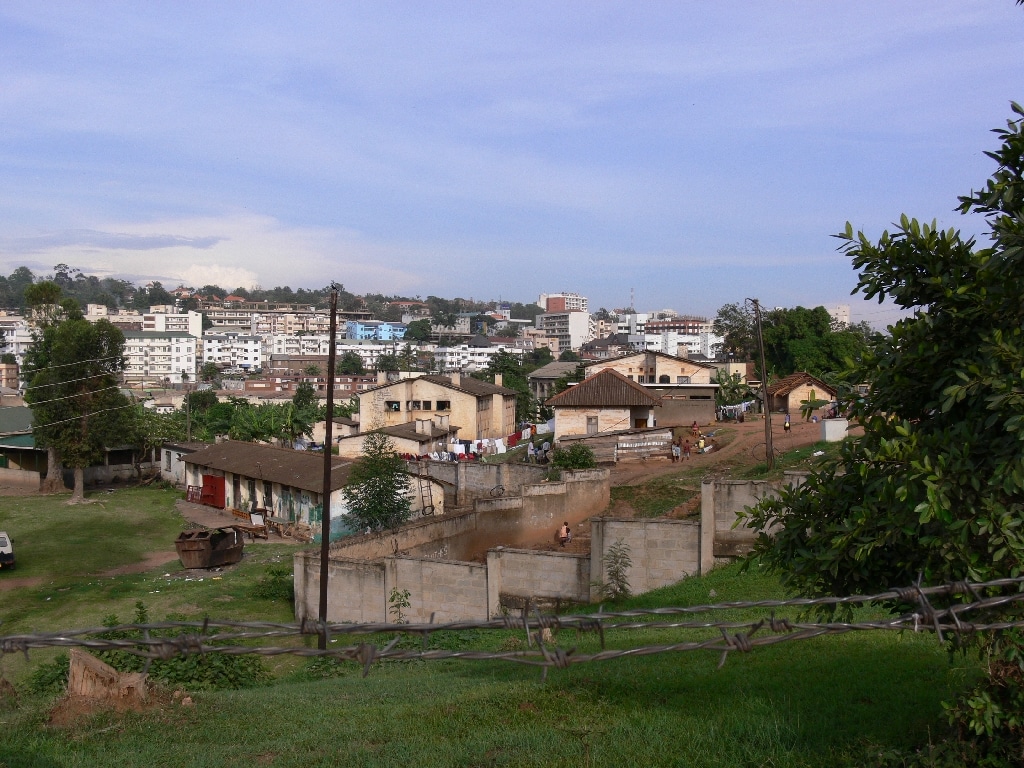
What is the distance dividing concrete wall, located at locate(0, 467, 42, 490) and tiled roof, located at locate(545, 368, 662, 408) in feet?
88.5

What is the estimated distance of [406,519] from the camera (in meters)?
25.3

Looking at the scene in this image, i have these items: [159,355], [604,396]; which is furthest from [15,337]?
[604,396]

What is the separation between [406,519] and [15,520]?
60.3 feet

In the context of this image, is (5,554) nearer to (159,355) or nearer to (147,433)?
(147,433)

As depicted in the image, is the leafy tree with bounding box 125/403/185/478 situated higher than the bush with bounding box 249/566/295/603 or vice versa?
the leafy tree with bounding box 125/403/185/478

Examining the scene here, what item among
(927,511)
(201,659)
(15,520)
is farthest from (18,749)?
(15,520)

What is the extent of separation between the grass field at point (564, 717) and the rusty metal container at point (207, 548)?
49.4 feet

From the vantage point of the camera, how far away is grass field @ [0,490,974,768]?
5.98 metres

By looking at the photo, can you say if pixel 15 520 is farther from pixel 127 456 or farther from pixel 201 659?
pixel 201 659

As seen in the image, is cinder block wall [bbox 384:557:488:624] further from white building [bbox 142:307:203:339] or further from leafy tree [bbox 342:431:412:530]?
white building [bbox 142:307:203:339]

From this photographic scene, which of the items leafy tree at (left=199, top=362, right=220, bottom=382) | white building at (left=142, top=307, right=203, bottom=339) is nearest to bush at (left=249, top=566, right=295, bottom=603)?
leafy tree at (left=199, top=362, right=220, bottom=382)

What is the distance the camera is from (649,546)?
1750cm

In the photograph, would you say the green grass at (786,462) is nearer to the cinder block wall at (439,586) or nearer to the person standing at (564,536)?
the person standing at (564,536)

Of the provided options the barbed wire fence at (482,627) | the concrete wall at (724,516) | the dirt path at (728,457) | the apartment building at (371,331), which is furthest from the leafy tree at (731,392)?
the apartment building at (371,331)
